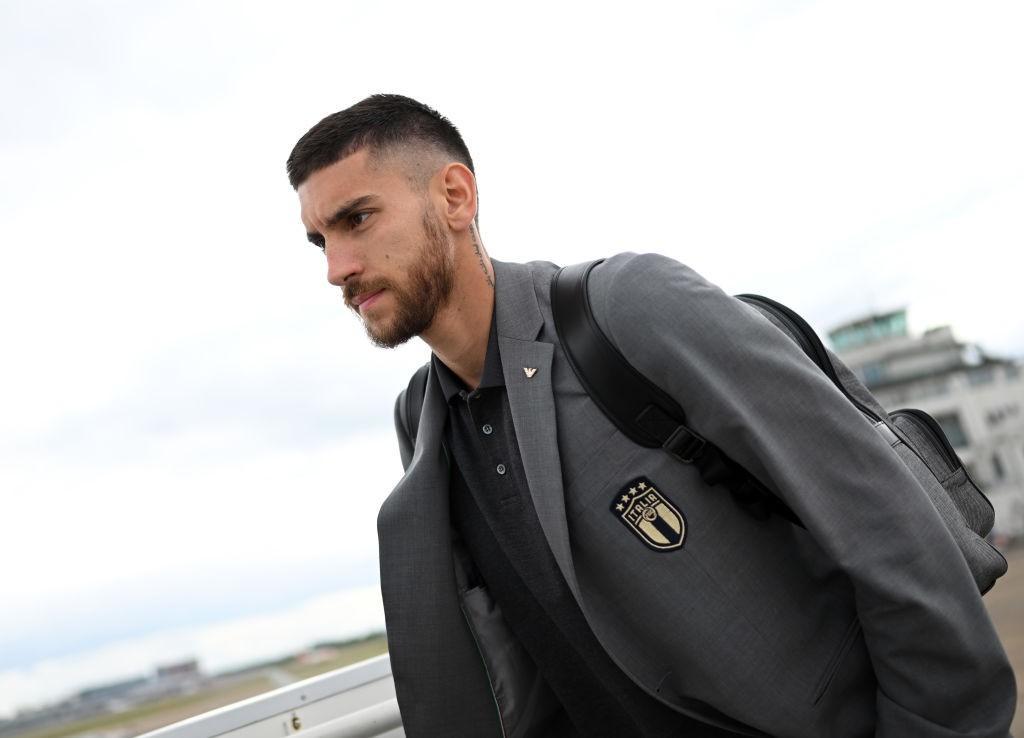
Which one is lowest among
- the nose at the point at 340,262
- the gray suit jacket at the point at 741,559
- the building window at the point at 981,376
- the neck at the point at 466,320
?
the gray suit jacket at the point at 741,559

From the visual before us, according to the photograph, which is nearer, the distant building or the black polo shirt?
the black polo shirt

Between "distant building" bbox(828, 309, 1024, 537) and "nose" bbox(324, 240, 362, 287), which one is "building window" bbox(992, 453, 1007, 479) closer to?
"distant building" bbox(828, 309, 1024, 537)

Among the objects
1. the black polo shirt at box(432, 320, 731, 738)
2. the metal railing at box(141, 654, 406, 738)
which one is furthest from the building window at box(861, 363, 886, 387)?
the black polo shirt at box(432, 320, 731, 738)

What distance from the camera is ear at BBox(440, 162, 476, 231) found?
1.42 m

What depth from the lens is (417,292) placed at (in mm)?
1322

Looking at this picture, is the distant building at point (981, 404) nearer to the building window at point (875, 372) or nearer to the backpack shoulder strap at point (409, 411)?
the building window at point (875, 372)

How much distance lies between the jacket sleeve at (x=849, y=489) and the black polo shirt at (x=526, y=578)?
31 centimetres

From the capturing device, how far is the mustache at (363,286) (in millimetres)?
1312

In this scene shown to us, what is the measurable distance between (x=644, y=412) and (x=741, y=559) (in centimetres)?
24

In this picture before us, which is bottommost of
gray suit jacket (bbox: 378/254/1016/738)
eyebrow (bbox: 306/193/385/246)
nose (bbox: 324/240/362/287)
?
gray suit jacket (bbox: 378/254/1016/738)

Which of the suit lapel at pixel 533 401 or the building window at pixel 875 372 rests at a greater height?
the building window at pixel 875 372

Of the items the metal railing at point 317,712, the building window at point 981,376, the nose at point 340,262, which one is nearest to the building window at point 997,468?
the building window at point 981,376

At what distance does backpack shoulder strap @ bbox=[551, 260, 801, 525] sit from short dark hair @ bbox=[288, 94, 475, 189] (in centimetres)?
44

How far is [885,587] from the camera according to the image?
101 cm
